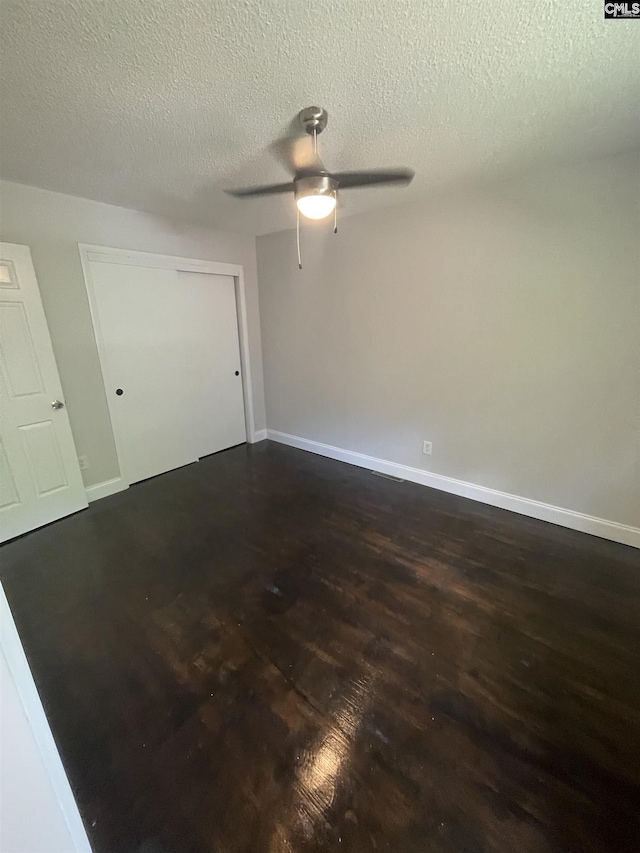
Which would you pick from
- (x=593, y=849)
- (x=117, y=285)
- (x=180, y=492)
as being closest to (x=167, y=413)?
(x=180, y=492)

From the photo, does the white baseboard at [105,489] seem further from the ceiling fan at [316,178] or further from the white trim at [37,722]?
the ceiling fan at [316,178]

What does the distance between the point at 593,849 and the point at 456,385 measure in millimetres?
2485

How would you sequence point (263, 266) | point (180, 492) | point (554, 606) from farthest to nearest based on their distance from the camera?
point (263, 266)
point (180, 492)
point (554, 606)

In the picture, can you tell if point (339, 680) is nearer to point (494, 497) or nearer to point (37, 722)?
point (37, 722)

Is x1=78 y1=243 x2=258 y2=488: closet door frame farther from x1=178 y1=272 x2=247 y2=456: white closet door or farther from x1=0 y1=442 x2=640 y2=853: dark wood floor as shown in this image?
x1=0 y1=442 x2=640 y2=853: dark wood floor

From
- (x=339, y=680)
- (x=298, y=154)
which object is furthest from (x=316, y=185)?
(x=339, y=680)

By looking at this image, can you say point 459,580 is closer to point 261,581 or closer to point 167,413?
point 261,581

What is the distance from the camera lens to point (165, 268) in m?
3.23

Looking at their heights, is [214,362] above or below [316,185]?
below

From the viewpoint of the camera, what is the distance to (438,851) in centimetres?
102

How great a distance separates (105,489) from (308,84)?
A: 322cm

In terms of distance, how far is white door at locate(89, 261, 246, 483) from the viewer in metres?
3.01

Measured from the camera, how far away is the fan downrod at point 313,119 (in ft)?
5.17

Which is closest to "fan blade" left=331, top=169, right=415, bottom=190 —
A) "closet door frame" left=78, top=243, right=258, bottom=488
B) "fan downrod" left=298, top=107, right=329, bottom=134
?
"fan downrod" left=298, top=107, right=329, bottom=134
